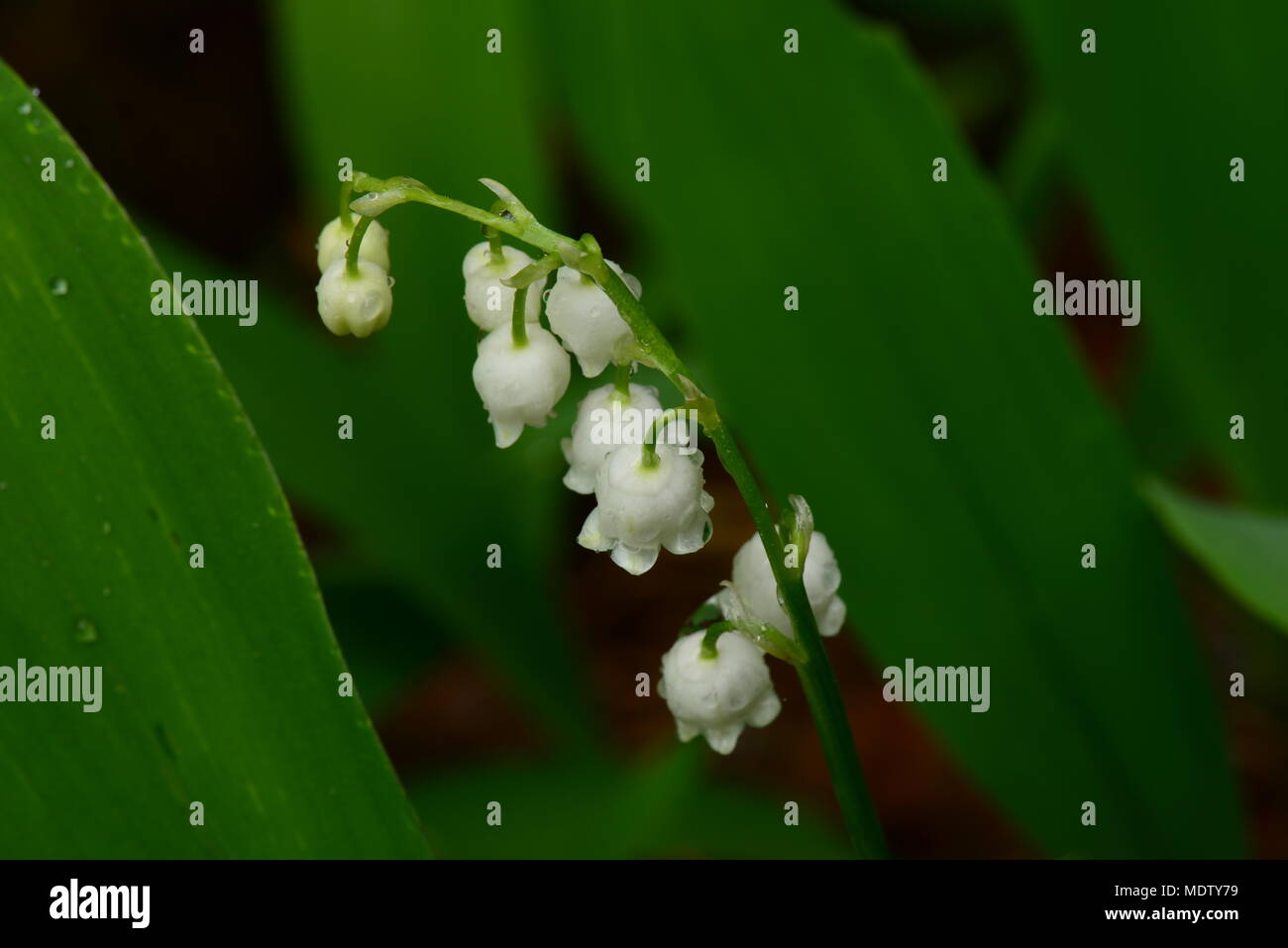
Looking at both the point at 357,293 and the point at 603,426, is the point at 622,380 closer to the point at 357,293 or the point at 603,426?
the point at 603,426

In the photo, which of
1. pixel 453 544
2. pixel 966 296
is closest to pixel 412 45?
pixel 453 544

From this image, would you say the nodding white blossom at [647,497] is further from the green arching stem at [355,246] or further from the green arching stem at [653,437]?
the green arching stem at [355,246]

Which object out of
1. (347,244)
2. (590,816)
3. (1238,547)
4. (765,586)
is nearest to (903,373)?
(1238,547)

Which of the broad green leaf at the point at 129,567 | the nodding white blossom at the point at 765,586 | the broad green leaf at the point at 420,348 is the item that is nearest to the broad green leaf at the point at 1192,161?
the broad green leaf at the point at 420,348

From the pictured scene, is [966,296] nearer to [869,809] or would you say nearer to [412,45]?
[869,809]
